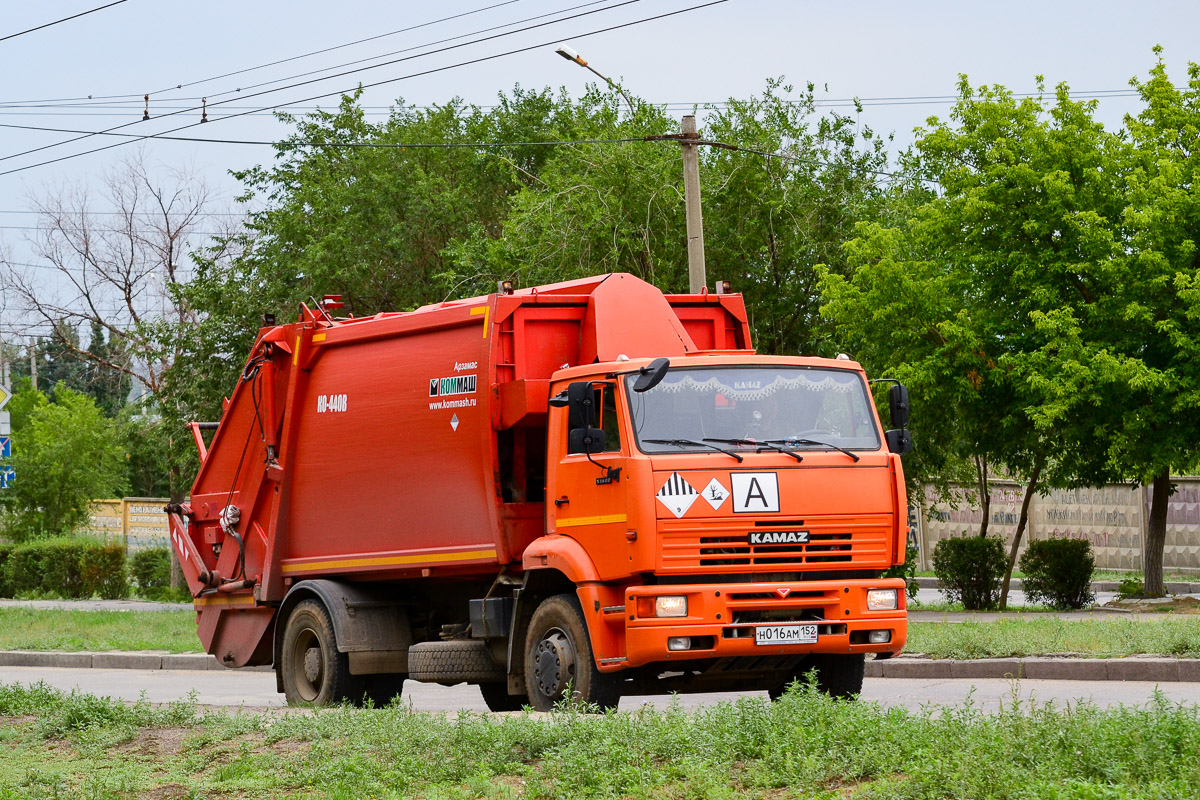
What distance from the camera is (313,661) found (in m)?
12.2

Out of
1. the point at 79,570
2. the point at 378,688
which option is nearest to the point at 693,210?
the point at 378,688

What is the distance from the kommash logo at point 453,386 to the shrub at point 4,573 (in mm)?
27316

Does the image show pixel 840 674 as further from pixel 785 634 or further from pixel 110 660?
pixel 110 660

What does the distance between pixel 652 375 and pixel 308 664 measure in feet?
15.3

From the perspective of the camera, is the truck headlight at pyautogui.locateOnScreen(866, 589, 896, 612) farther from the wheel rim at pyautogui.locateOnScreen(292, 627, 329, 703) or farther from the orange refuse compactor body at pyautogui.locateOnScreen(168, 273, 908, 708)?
the wheel rim at pyautogui.locateOnScreen(292, 627, 329, 703)

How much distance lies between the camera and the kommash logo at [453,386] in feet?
35.9

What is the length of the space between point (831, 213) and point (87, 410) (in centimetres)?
3239

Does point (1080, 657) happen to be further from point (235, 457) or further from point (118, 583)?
point (118, 583)

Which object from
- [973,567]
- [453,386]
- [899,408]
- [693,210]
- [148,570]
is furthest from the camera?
[148,570]

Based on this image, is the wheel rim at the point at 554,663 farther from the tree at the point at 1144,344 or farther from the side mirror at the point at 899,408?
the tree at the point at 1144,344

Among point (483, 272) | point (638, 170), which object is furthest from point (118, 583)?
point (638, 170)

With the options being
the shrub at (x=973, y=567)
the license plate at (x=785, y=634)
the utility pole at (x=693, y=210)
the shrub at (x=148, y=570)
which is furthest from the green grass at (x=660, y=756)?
the shrub at (x=148, y=570)

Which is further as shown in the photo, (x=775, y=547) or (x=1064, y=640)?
(x=1064, y=640)

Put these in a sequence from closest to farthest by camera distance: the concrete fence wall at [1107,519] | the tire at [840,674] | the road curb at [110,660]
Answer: the tire at [840,674] < the road curb at [110,660] < the concrete fence wall at [1107,519]
